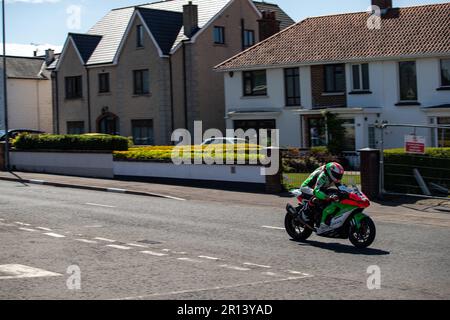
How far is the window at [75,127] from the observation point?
5297 cm

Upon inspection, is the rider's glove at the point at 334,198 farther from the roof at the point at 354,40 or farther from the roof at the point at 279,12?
the roof at the point at 279,12

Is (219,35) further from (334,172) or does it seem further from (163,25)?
(334,172)

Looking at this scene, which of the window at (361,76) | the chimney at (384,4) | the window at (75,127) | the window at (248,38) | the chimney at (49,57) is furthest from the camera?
the chimney at (49,57)

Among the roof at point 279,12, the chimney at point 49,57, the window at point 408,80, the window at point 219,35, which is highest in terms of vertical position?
the roof at point 279,12

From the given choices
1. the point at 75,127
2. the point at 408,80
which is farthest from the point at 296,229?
the point at 75,127

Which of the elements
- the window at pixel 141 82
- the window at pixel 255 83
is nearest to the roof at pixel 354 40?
the window at pixel 255 83

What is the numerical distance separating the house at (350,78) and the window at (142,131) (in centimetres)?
610

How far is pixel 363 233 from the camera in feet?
49.3

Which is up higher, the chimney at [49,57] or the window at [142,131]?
the chimney at [49,57]

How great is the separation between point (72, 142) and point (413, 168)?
16.9 m

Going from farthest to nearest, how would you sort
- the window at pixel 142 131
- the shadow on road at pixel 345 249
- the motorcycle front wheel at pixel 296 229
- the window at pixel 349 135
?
1. the window at pixel 142 131
2. the window at pixel 349 135
3. the motorcycle front wheel at pixel 296 229
4. the shadow on road at pixel 345 249
